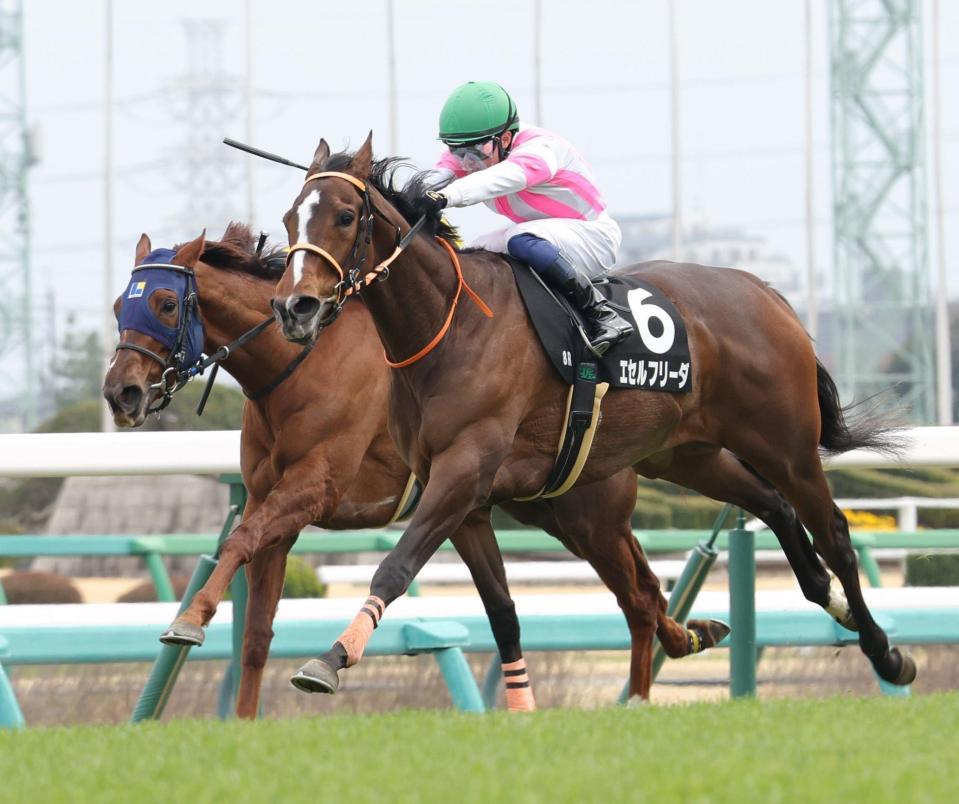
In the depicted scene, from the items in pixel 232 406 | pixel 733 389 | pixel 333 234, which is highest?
pixel 333 234

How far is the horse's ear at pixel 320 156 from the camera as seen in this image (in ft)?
14.8

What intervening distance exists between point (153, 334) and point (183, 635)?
4.34 feet

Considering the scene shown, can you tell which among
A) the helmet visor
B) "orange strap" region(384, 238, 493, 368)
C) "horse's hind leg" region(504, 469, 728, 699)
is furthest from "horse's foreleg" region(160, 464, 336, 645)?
the helmet visor

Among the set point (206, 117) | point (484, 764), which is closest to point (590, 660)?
point (484, 764)

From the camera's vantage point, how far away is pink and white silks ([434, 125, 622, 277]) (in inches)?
193

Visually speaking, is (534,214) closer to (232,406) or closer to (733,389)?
(733,389)

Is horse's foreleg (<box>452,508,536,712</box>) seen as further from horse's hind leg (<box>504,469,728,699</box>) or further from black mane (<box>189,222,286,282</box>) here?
black mane (<box>189,222,286,282</box>)

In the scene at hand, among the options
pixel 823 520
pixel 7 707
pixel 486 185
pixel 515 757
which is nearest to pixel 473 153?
pixel 486 185

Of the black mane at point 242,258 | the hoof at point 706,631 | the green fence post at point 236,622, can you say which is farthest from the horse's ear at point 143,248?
the hoof at point 706,631

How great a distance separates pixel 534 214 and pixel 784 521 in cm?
145

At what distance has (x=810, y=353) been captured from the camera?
5.56 meters

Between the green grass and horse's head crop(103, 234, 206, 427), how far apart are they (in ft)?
4.62

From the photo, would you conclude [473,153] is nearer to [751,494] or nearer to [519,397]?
[519,397]

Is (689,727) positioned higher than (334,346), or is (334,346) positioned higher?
(334,346)
